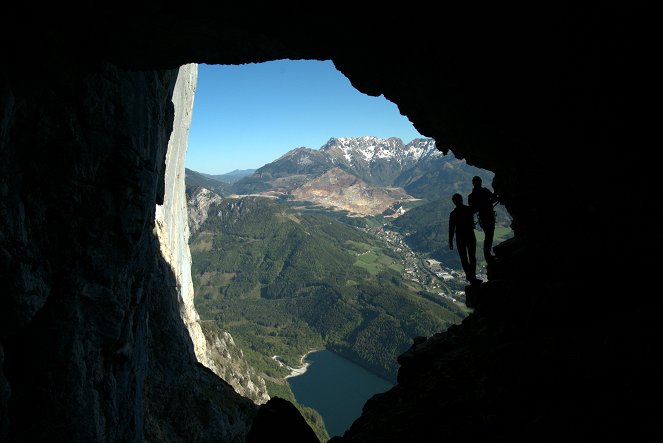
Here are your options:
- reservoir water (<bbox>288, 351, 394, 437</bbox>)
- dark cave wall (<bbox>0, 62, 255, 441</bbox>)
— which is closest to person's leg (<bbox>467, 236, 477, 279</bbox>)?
dark cave wall (<bbox>0, 62, 255, 441</bbox>)

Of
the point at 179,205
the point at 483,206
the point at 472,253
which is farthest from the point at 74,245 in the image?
the point at 179,205

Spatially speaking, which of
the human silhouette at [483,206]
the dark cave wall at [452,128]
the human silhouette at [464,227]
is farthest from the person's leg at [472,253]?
the dark cave wall at [452,128]

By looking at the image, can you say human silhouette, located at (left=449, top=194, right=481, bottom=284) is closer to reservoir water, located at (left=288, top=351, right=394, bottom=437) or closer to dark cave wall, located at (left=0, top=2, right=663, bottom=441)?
dark cave wall, located at (left=0, top=2, right=663, bottom=441)

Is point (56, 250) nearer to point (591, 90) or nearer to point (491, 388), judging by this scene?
point (491, 388)

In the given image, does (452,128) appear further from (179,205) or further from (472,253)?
(179,205)

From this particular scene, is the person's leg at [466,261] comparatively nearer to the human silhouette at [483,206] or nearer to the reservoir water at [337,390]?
the human silhouette at [483,206]

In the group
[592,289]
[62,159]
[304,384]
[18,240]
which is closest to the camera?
[592,289]

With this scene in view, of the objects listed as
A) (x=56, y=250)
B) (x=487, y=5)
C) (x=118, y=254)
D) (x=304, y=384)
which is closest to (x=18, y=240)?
(x=56, y=250)
